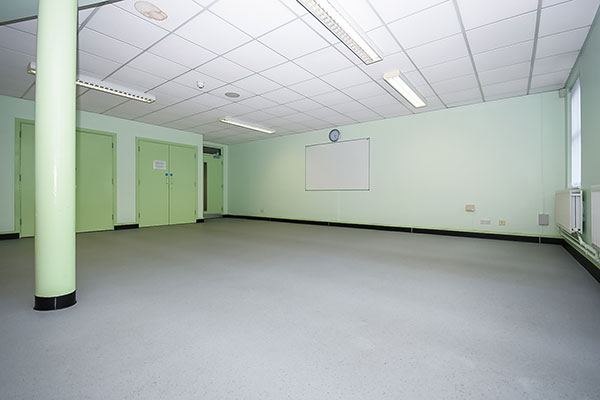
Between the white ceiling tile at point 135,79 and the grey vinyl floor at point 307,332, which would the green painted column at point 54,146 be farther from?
the white ceiling tile at point 135,79

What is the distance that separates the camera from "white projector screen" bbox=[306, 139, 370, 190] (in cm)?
715

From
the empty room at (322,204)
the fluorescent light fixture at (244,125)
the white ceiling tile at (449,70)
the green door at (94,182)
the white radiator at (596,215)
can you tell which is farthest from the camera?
the fluorescent light fixture at (244,125)

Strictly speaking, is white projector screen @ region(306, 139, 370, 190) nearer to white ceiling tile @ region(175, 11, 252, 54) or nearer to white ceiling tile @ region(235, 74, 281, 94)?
white ceiling tile @ region(235, 74, 281, 94)

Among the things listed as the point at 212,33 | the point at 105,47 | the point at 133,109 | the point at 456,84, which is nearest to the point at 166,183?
the point at 133,109

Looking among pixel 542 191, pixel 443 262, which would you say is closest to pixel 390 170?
pixel 542 191

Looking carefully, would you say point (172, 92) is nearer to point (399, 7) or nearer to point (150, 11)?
point (150, 11)

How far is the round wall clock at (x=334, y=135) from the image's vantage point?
7543 millimetres

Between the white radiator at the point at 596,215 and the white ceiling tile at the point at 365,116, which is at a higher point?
the white ceiling tile at the point at 365,116

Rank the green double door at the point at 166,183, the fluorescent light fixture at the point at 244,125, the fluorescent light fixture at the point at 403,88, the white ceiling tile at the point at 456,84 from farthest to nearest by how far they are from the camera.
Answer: the green double door at the point at 166,183 < the fluorescent light fixture at the point at 244,125 < the white ceiling tile at the point at 456,84 < the fluorescent light fixture at the point at 403,88

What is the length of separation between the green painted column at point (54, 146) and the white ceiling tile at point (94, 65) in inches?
75.2

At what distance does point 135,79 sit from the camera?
4473mm

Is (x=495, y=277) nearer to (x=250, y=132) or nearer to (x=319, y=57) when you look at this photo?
(x=319, y=57)

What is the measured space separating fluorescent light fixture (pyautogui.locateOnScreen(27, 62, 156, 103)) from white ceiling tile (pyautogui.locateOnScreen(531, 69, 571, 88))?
668 centimetres

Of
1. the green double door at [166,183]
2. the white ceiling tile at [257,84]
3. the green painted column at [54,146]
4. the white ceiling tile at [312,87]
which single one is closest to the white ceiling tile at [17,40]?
the green painted column at [54,146]
